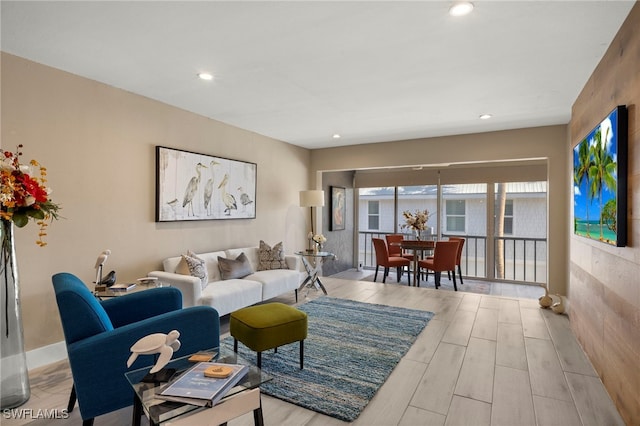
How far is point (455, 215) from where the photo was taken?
24.1 feet

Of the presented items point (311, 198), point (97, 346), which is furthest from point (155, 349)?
point (311, 198)

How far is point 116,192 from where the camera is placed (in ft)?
11.1

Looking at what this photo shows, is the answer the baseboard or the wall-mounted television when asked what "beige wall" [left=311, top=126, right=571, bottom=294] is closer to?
the wall-mounted television

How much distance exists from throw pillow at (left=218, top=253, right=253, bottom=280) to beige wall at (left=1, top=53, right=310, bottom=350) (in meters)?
0.41

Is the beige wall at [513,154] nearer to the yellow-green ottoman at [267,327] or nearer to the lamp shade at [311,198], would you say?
the lamp shade at [311,198]

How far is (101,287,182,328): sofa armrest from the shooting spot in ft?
7.79

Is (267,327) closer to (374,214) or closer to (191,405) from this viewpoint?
(191,405)

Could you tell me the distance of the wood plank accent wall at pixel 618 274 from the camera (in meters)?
1.93

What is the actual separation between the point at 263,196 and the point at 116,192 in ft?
7.44

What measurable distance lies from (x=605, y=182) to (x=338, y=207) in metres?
5.39

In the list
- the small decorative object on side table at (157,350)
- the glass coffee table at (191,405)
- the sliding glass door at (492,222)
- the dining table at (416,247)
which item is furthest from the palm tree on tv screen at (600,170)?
the sliding glass door at (492,222)

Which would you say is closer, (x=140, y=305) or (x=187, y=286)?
(x=140, y=305)

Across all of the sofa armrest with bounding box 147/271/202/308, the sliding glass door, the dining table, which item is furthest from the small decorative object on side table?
the sliding glass door

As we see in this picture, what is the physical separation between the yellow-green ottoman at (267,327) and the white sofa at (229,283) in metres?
0.72
